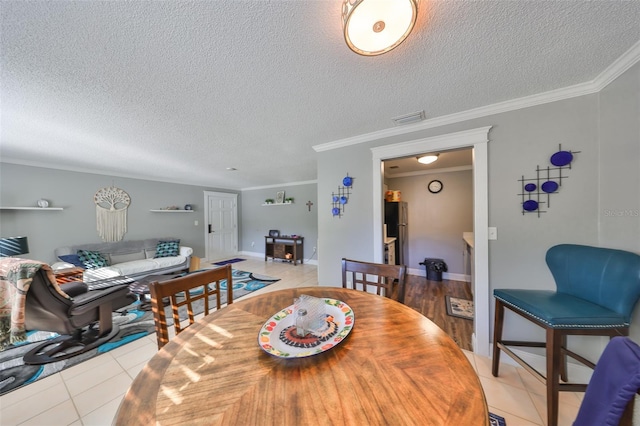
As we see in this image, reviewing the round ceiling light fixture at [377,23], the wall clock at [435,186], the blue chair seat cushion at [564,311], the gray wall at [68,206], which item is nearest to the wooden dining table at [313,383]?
the blue chair seat cushion at [564,311]

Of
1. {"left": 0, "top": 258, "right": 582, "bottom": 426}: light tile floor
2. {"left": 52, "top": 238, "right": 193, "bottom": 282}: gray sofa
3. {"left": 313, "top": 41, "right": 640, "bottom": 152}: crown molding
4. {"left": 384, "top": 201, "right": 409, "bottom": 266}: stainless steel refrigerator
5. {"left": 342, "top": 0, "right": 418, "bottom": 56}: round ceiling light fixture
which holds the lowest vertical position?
{"left": 0, "top": 258, "right": 582, "bottom": 426}: light tile floor

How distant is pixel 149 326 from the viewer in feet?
8.07

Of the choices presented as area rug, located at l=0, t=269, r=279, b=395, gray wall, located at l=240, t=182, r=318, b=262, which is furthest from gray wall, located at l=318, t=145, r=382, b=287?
gray wall, located at l=240, t=182, r=318, b=262

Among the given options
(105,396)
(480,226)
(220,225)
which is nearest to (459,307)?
(480,226)

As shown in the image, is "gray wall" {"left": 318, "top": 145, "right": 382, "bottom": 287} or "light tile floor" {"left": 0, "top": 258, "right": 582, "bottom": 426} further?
"gray wall" {"left": 318, "top": 145, "right": 382, "bottom": 287}

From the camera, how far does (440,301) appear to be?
Answer: 9.78ft

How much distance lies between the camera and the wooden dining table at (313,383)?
54cm

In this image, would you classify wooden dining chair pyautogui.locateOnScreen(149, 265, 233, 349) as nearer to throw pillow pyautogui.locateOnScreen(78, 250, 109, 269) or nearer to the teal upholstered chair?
the teal upholstered chair

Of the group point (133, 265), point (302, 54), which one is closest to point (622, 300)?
point (302, 54)

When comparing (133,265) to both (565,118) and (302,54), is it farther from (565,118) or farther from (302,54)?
(565,118)

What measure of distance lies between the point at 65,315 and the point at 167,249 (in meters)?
2.88

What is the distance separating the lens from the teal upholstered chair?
3.88 ft

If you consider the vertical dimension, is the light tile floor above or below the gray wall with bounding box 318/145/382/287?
below

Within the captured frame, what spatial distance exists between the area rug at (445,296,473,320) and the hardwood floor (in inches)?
2.5
